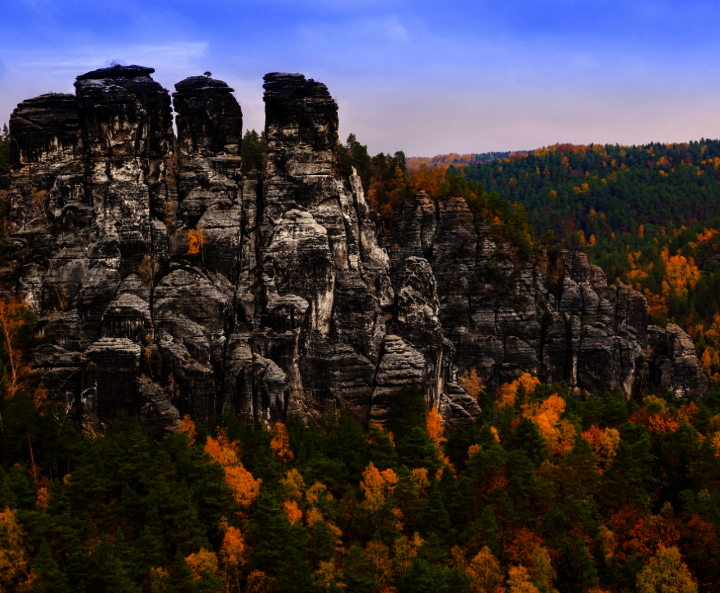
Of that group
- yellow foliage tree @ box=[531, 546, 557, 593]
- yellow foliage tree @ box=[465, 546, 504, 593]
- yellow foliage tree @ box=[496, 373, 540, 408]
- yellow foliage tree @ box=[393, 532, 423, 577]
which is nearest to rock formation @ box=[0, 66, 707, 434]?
yellow foliage tree @ box=[393, 532, 423, 577]

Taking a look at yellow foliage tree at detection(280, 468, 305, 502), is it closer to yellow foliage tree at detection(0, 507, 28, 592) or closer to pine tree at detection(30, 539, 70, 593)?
pine tree at detection(30, 539, 70, 593)

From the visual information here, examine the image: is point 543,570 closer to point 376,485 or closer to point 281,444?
point 376,485

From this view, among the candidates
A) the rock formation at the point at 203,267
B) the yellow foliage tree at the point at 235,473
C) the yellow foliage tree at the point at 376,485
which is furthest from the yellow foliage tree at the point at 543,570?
the rock formation at the point at 203,267

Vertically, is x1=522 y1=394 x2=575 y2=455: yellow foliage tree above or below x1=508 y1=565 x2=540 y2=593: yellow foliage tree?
above

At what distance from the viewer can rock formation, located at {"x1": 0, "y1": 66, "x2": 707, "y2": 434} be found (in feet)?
208

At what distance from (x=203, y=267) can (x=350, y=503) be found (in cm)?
2410

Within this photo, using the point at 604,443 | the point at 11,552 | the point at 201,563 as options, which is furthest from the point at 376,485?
the point at 11,552

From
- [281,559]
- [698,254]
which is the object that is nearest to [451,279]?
[281,559]

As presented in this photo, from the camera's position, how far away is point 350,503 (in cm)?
5466

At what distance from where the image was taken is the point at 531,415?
74.1 metres

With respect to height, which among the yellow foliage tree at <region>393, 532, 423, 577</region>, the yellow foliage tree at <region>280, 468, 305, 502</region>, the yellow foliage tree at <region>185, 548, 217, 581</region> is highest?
the yellow foliage tree at <region>280, 468, 305, 502</region>

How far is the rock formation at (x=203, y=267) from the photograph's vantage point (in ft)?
208

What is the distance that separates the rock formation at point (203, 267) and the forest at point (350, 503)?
247cm

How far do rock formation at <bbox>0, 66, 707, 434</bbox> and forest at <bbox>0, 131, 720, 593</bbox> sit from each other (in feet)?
8.10
